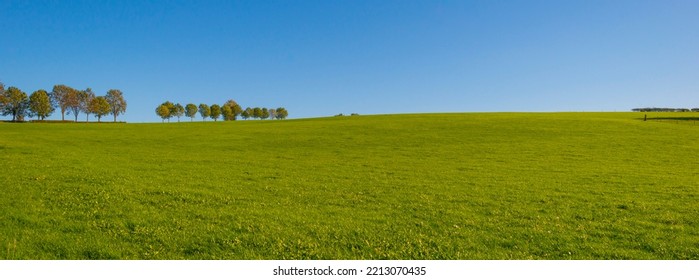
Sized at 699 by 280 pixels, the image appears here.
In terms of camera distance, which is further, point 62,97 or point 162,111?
point 162,111

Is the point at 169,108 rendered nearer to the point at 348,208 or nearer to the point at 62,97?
the point at 62,97

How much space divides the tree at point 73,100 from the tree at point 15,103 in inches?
506

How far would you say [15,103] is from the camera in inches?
5719

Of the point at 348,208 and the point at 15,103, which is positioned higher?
the point at 15,103

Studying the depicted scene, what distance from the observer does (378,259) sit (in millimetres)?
11531

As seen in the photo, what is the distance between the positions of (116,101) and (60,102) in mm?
18952

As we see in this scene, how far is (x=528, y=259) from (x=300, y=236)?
6613 mm

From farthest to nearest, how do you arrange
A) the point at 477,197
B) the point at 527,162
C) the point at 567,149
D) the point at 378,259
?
the point at 567,149
the point at 527,162
the point at 477,197
the point at 378,259

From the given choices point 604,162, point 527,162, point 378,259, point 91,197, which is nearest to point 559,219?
point 378,259

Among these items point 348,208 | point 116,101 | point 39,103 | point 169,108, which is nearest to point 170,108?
point 169,108

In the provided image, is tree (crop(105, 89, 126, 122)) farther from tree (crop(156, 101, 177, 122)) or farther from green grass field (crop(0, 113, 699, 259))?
green grass field (crop(0, 113, 699, 259))

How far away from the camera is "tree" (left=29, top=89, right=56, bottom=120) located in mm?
146375
